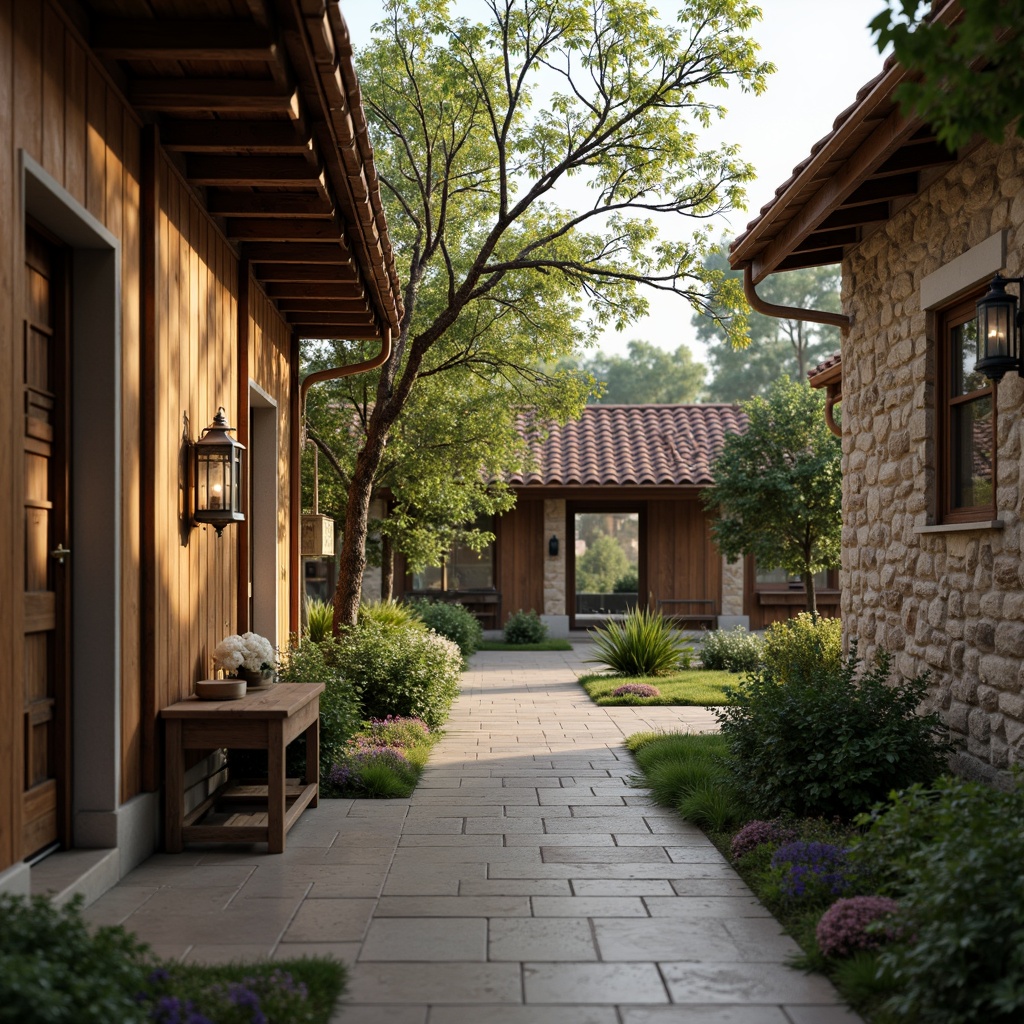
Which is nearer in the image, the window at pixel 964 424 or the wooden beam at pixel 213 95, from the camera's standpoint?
the wooden beam at pixel 213 95

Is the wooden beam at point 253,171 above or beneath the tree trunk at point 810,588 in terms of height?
above

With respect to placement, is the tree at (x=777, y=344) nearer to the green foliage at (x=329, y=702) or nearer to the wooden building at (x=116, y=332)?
the green foliage at (x=329, y=702)

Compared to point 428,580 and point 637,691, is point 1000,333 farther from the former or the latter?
point 428,580

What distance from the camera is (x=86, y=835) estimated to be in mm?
4578

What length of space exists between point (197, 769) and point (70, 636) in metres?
1.49

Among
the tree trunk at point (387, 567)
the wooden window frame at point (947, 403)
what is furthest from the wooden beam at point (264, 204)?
the tree trunk at point (387, 567)

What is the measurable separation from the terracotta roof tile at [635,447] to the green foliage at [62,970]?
14461 mm

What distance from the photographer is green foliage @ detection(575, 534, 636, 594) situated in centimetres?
2694

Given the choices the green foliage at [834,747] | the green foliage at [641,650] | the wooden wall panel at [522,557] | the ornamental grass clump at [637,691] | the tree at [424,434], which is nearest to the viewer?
the green foliage at [834,747]

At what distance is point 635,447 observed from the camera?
20.0 metres

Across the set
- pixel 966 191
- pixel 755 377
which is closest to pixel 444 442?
pixel 966 191

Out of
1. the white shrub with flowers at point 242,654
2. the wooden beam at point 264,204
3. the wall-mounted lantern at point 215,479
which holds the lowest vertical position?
the white shrub with flowers at point 242,654

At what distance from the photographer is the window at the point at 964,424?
226 inches

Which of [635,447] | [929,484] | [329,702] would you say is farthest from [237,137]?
[635,447]
